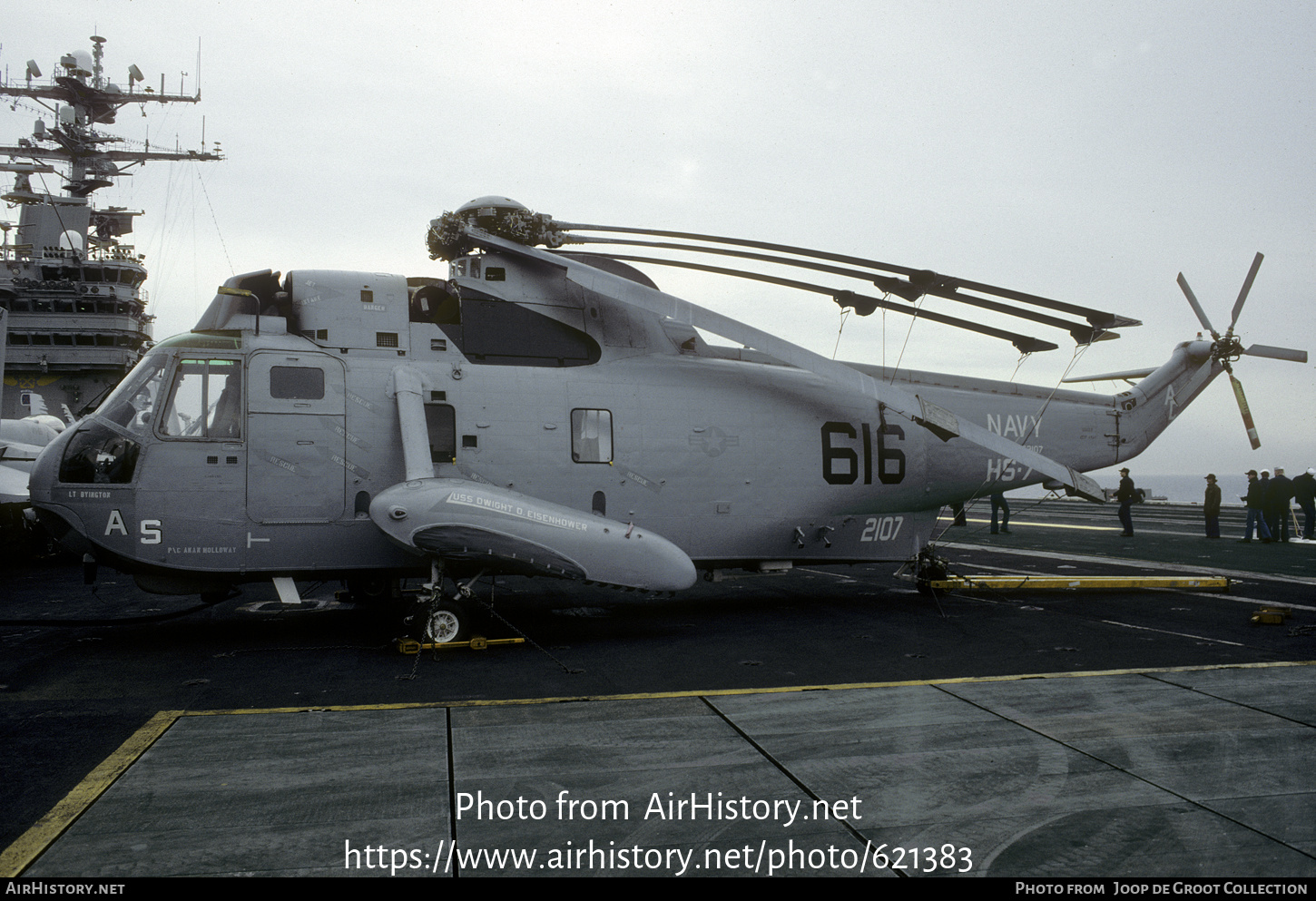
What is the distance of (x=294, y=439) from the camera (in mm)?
9344

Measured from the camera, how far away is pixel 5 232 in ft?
131

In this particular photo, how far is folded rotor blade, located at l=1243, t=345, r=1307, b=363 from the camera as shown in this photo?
13.1 m

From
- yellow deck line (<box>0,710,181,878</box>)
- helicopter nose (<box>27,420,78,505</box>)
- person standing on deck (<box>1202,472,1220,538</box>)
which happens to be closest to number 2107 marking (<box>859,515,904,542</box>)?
yellow deck line (<box>0,710,181,878</box>)

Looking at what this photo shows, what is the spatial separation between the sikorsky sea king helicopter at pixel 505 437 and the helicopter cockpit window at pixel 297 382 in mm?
24

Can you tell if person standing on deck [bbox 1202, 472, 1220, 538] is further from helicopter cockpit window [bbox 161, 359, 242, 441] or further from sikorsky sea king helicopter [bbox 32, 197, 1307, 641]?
helicopter cockpit window [bbox 161, 359, 242, 441]

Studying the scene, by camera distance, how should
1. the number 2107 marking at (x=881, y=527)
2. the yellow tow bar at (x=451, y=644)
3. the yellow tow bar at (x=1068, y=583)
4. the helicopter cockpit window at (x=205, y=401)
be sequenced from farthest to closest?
the yellow tow bar at (x=1068, y=583) → the number 2107 marking at (x=881, y=527) → the helicopter cockpit window at (x=205, y=401) → the yellow tow bar at (x=451, y=644)

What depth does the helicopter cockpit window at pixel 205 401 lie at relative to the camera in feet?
29.9

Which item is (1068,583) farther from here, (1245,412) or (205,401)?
(205,401)

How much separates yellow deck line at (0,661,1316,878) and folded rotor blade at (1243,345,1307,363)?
7187 millimetres

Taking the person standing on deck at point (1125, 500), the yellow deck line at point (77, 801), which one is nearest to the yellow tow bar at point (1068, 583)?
the yellow deck line at point (77, 801)

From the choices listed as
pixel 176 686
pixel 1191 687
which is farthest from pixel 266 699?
pixel 1191 687

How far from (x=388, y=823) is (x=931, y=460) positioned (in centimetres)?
967

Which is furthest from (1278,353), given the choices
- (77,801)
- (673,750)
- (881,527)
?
(77,801)

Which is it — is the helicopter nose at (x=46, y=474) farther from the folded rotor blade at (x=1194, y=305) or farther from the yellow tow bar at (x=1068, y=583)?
the folded rotor blade at (x=1194, y=305)
